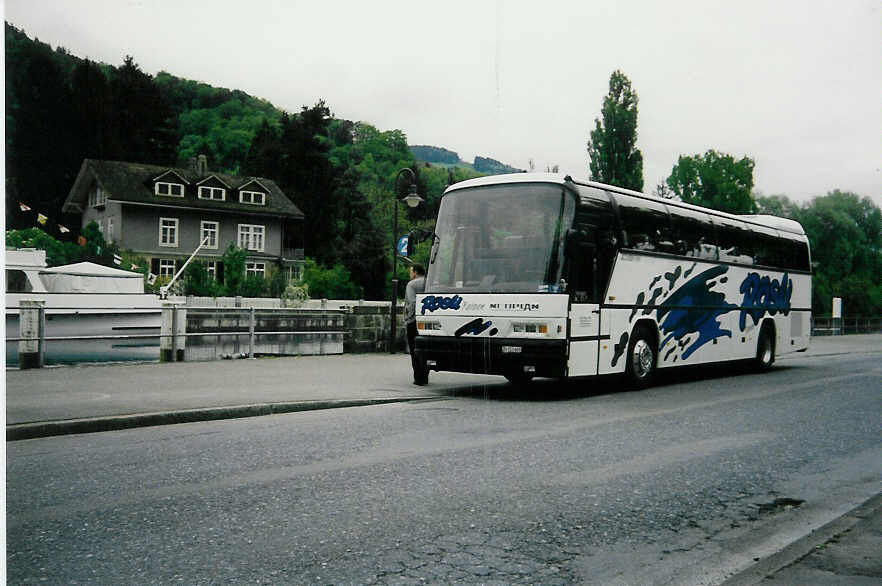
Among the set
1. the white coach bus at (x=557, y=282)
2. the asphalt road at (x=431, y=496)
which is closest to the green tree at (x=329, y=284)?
the white coach bus at (x=557, y=282)

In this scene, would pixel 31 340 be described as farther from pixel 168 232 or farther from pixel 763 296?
pixel 168 232

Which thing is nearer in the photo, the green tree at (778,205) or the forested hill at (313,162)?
the forested hill at (313,162)

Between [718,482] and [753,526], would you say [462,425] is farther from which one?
[753,526]

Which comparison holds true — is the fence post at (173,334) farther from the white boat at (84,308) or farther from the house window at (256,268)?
the house window at (256,268)

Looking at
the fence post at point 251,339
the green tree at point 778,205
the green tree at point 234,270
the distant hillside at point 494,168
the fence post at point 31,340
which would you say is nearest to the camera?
the distant hillside at point 494,168

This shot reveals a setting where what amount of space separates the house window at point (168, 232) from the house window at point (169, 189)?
1.83 meters

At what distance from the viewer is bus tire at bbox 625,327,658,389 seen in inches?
555

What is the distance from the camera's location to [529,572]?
4246mm

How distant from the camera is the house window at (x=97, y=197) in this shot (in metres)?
57.7

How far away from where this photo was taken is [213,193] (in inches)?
2520

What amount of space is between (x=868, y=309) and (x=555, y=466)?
59.5 m

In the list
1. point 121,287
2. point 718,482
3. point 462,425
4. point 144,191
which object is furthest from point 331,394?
point 144,191

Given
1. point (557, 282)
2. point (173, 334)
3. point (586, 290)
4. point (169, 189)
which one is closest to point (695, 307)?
point (586, 290)

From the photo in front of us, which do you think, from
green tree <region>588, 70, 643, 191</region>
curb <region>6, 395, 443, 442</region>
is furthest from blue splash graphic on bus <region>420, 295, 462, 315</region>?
green tree <region>588, 70, 643, 191</region>
